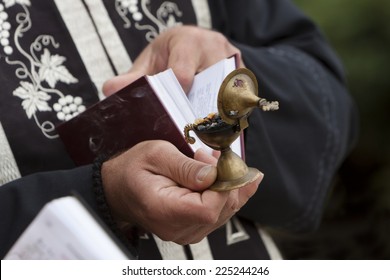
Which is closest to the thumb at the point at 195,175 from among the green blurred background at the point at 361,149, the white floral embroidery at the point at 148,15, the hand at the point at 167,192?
the hand at the point at 167,192

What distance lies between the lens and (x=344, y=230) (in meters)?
2.55

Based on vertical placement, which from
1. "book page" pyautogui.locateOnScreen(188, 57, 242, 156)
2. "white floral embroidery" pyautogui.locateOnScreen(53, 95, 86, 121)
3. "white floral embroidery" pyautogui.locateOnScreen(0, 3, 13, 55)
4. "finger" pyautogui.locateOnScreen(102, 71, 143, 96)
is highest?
"white floral embroidery" pyautogui.locateOnScreen(0, 3, 13, 55)

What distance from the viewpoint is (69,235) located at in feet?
2.02

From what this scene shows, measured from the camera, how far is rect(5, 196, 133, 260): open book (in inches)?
24.2

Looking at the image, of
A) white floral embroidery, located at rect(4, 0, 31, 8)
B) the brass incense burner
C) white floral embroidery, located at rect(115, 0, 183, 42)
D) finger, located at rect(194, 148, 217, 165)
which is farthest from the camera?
white floral embroidery, located at rect(115, 0, 183, 42)

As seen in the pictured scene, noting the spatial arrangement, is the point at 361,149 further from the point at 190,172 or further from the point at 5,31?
the point at 190,172

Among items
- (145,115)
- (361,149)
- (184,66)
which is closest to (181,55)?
(184,66)

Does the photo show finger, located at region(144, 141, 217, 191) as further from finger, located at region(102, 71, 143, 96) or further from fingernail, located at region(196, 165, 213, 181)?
finger, located at region(102, 71, 143, 96)

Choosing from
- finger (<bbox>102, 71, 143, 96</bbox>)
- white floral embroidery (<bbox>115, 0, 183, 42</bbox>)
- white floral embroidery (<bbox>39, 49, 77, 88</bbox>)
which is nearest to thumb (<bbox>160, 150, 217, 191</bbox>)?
finger (<bbox>102, 71, 143, 96</bbox>)

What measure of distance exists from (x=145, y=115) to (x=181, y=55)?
0.15 m

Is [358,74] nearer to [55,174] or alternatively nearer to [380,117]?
[380,117]

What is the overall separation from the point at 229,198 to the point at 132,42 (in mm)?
477

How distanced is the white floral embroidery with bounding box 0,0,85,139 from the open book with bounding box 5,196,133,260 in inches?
19.8

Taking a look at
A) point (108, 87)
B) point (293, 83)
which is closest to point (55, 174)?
point (108, 87)
